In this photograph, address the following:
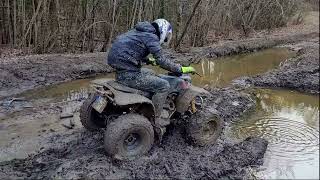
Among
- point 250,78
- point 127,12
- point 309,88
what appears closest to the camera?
point 309,88

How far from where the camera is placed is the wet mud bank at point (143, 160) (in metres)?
5.13

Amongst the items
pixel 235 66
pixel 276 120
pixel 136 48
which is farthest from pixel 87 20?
pixel 136 48

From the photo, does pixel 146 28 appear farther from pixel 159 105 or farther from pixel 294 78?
pixel 294 78

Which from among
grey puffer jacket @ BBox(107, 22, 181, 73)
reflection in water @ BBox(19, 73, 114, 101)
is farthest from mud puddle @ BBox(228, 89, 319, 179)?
reflection in water @ BBox(19, 73, 114, 101)

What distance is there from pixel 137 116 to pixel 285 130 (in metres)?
3.18

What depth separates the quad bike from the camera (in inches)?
205

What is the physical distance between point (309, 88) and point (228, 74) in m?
2.29

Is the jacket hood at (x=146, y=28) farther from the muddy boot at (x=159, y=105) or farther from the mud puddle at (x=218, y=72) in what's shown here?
the mud puddle at (x=218, y=72)

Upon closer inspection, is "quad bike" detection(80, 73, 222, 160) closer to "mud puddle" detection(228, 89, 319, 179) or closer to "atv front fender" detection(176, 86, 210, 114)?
"atv front fender" detection(176, 86, 210, 114)

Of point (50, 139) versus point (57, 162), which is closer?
point (57, 162)

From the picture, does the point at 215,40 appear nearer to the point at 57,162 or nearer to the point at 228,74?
the point at 228,74

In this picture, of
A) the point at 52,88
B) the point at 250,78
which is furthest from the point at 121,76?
the point at 250,78

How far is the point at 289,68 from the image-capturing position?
11.7 m

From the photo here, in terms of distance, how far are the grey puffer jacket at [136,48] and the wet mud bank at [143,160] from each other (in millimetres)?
1142
